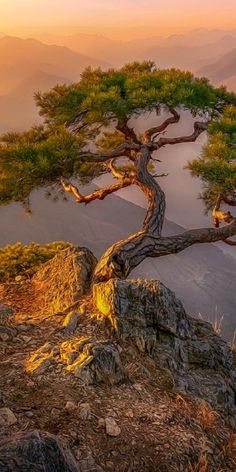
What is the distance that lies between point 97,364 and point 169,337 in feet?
6.17

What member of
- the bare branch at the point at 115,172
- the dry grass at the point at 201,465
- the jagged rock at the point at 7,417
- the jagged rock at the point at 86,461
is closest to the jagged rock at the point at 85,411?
the jagged rock at the point at 86,461

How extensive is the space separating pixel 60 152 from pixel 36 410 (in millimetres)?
5151

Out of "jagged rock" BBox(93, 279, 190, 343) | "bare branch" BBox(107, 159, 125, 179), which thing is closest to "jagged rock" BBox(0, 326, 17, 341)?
"jagged rock" BBox(93, 279, 190, 343)

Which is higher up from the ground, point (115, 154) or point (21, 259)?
point (115, 154)

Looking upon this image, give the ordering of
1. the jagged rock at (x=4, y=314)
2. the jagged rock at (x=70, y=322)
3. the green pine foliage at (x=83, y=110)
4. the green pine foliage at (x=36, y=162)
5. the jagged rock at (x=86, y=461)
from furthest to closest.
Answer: the green pine foliage at (x=83, y=110) → the green pine foliage at (x=36, y=162) → the jagged rock at (x=4, y=314) → the jagged rock at (x=70, y=322) → the jagged rock at (x=86, y=461)

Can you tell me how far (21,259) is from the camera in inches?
520

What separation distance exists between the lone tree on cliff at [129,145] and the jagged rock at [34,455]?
18.9 feet

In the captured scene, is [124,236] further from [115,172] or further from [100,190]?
[100,190]

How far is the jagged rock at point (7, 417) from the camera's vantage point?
18.0 ft

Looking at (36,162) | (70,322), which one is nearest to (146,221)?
(36,162)

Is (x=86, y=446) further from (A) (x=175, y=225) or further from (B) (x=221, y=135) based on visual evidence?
(A) (x=175, y=225)

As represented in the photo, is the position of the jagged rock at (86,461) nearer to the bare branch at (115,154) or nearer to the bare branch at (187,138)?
the bare branch at (115,154)

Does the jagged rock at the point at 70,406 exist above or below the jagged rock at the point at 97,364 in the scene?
below

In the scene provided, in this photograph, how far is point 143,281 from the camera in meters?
8.70
